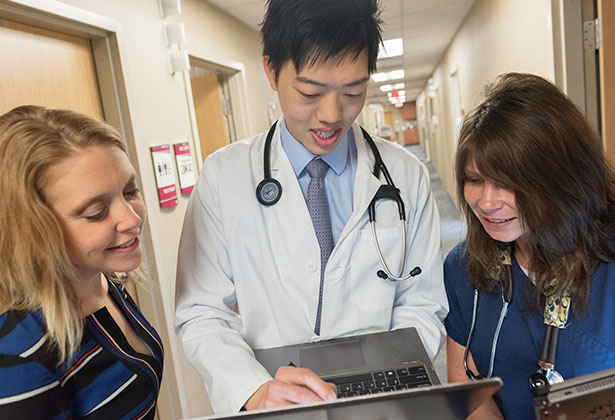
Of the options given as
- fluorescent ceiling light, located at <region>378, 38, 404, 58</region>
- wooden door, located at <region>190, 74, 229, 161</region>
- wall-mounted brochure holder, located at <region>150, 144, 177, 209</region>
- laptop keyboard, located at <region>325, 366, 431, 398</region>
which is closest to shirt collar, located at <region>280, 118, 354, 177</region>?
laptop keyboard, located at <region>325, 366, 431, 398</region>

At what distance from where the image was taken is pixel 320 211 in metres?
1.19

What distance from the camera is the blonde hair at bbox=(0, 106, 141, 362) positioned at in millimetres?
773

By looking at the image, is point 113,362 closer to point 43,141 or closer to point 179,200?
point 43,141

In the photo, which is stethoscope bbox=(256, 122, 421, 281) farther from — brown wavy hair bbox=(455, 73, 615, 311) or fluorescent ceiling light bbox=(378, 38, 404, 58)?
fluorescent ceiling light bbox=(378, 38, 404, 58)

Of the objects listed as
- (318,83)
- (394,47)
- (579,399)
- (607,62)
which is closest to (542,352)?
(579,399)

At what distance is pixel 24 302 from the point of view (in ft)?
2.58

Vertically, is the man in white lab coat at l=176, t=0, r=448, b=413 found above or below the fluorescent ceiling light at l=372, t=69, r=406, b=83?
below

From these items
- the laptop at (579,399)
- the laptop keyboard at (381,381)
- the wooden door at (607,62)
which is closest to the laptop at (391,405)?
the laptop at (579,399)

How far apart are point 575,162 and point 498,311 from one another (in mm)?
369

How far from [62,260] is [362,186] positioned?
676 mm

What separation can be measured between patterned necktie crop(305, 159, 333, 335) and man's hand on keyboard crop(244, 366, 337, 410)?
32 cm

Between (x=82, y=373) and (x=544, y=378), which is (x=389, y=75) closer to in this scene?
(x=544, y=378)

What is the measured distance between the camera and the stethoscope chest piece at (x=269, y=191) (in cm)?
117

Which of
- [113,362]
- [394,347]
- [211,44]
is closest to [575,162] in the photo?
[394,347]
